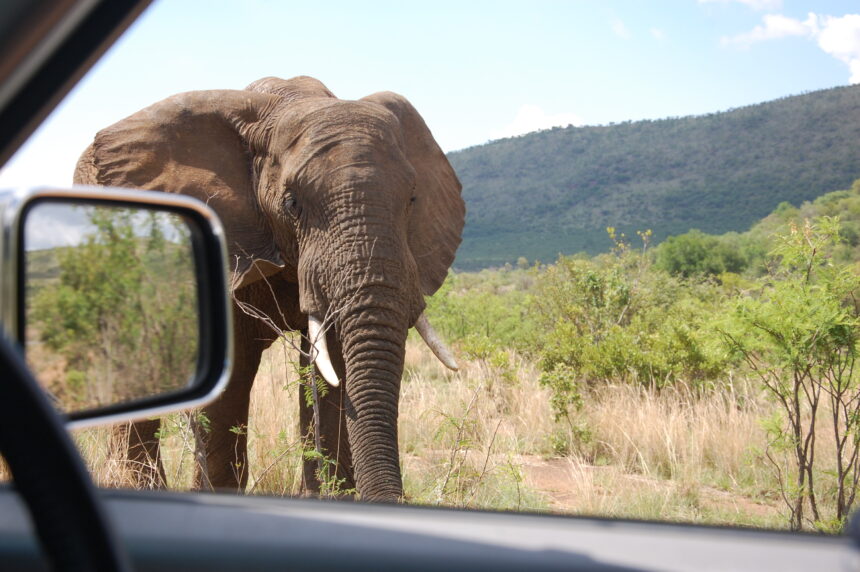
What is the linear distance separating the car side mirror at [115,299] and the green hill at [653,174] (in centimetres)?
6391

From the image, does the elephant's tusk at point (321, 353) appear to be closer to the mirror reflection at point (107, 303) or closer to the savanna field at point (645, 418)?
the savanna field at point (645, 418)

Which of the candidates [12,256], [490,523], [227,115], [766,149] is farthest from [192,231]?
[766,149]

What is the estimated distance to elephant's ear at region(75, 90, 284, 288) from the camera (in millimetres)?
5102

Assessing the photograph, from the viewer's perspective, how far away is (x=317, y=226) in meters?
4.61

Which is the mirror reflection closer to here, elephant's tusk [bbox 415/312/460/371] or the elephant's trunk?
the elephant's trunk

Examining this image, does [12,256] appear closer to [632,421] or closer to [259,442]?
[259,442]

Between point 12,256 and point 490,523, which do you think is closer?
point 12,256

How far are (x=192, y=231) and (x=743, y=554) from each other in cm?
102

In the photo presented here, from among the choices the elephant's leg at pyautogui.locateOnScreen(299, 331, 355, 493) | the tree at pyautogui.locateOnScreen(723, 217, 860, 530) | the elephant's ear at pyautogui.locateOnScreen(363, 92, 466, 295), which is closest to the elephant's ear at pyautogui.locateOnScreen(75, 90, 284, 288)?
the elephant's leg at pyautogui.locateOnScreen(299, 331, 355, 493)

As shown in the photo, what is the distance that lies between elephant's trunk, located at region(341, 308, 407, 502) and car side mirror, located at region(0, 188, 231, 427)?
245cm

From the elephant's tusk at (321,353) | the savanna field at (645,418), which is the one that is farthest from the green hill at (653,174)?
the elephant's tusk at (321,353)

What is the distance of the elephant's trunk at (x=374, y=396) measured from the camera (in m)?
3.87

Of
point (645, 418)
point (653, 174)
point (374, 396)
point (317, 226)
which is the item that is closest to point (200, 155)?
point (317, 226)

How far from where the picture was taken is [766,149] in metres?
73.0
